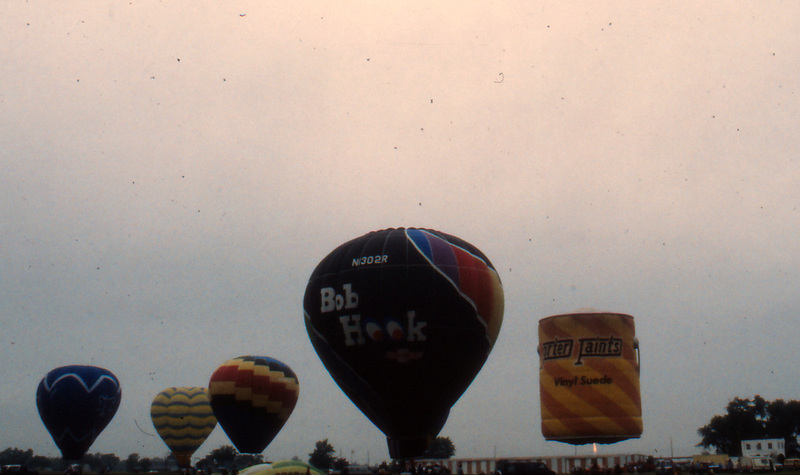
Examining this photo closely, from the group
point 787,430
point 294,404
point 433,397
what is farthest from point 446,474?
point 787,430

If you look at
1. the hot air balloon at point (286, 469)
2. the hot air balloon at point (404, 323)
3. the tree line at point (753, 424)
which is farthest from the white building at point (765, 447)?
the hot air balloon at point (286, 469)

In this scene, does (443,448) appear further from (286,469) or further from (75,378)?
(286,469)

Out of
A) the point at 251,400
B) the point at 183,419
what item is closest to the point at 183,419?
the point at 183,419

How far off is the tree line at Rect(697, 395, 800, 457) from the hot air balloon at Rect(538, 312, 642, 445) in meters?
105

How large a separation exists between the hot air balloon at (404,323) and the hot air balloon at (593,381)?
1100cm

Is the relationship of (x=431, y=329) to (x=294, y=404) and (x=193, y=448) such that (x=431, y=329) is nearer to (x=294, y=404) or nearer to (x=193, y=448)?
(x=294, y=404)

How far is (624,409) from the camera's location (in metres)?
19.2

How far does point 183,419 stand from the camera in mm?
63812

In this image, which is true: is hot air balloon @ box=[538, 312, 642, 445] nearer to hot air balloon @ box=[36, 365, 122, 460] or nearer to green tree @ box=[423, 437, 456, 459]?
hot air balloon @ box=[36, 365, 122, 460]

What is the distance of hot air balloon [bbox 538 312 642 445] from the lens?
19.1m

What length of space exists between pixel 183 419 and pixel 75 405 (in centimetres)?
1035

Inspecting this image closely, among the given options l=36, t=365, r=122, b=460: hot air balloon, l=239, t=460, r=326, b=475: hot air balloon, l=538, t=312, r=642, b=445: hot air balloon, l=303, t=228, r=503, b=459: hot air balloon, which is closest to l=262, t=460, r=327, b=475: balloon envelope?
l=239, t=460, r=326, b=475: hot air balloon

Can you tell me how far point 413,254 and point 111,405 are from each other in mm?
34677

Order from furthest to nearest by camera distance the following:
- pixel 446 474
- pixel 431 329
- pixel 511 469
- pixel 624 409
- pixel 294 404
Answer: pixel 446 474 → pixel 294 404 → pixel 511 469 → pixel 431 329 → pixel 624 409
